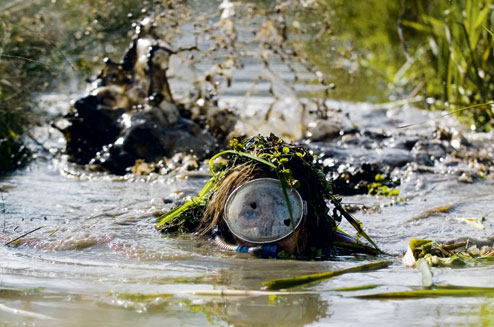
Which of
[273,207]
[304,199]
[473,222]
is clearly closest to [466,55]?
[473,222]

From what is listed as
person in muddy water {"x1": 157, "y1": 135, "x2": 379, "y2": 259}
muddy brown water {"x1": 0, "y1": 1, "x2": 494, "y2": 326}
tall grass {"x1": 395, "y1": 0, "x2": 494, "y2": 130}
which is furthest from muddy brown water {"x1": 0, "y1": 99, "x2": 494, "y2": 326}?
tall grass {"x1": 395, "y1": 0, "x2": 494, "y2": 130}

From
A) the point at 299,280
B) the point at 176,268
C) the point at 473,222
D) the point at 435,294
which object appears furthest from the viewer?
A: the point at 473,222

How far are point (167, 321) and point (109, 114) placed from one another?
16.8 feet

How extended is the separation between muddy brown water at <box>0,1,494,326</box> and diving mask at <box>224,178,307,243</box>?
15cm

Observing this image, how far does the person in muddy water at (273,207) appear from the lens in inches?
146

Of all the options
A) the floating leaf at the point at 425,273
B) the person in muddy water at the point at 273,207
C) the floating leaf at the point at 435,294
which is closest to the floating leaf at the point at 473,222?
the person in muddy water at the point at 273,207

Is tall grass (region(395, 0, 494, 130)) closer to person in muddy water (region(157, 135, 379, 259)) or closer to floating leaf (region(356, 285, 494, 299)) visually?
person in muddy water (region(157, 135, 379, 259))

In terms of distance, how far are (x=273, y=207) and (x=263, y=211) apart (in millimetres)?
52

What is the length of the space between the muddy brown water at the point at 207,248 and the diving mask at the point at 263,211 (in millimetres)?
149

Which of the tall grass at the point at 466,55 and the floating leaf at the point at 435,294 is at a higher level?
the tall grass at the point at 466,55

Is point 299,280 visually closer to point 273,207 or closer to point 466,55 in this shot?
point 273,207

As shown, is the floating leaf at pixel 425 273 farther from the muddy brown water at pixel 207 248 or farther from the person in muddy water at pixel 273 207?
the person in muddy water at pixel 273 207

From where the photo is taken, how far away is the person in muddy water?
12.2ft

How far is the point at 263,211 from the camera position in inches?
146
